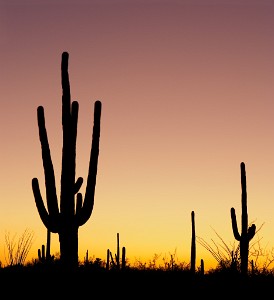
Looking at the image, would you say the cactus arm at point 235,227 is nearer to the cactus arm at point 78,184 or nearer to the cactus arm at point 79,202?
the cactus arm at point 78,184

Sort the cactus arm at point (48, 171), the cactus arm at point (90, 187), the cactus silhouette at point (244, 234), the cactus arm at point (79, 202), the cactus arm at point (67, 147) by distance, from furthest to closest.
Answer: the cactus silhouette at point (244, 234) < the cactus arm at point (79, 202) < the cactus arm at point (90, 187) < the cactus arm at point (67, 147) < the cactus arm at point (48, 171)

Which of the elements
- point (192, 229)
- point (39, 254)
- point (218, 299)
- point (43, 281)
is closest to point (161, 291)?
point (218, 299)

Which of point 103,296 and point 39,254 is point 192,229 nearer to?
→ point 39,254

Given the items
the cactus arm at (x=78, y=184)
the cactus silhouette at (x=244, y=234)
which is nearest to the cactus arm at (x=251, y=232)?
the cactus silhouette at (x=244, y=234)

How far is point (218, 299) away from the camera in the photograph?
15367mm

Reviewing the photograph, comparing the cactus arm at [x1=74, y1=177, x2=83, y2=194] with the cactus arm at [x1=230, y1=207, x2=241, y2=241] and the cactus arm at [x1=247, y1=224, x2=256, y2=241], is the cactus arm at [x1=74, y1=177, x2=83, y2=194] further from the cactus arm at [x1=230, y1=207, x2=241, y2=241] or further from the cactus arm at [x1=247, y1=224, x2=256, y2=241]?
the cactus arm at [x1=247, y1=224, x2=256, y2=241]

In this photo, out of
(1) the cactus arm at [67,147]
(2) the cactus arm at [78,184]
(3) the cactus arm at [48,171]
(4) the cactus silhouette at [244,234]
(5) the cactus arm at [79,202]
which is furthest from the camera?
(4) the cactus silhouette at [244,234]

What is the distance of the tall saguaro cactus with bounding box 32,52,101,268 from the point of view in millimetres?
12406

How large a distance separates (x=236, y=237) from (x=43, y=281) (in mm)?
6177

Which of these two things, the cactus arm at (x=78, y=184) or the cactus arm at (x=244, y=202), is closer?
the cactus arm at (x=78, y=184)

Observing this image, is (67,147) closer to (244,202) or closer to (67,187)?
(67,187)

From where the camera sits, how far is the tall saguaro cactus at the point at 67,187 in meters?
12.4

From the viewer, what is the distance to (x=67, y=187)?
12523mm

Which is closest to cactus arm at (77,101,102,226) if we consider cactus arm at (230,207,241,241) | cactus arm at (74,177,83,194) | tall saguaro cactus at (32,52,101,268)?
tall saguaro cactus at (32,52,101,268)
